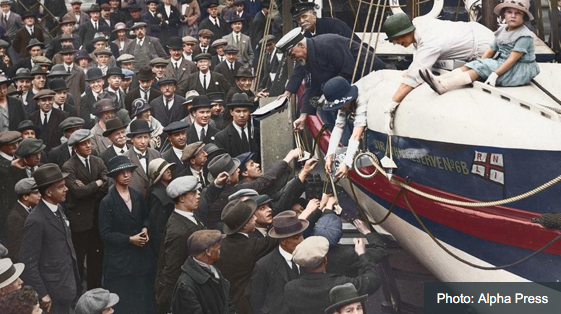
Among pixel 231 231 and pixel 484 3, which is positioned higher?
pixel 484 3

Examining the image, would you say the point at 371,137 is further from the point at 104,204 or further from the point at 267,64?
the point at 267,64

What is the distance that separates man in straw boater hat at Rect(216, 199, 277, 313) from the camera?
22.7 ft

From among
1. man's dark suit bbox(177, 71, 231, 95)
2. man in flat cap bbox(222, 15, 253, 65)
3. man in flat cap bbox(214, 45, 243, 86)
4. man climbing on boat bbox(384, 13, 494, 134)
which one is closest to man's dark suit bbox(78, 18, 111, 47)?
man in flat cap bbox(222, 15, 253, 65)

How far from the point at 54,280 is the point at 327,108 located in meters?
2.67

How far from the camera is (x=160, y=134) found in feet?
35.3

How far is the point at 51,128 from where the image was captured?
10844 millimetres

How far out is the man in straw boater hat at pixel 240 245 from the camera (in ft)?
22.7

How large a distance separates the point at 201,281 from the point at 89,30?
1088 cm

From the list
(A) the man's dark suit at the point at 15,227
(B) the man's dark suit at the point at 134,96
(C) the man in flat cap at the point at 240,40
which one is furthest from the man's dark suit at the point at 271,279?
(C) the man in flat cap at the point at 240,40

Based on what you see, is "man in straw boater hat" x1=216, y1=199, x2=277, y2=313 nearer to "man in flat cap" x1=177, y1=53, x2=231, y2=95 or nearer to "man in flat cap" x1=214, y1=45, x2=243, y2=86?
"man in flat cap" x1=177, y1=53, x2=231, y2=95

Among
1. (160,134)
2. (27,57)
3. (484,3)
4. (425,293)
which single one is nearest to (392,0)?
(484,3)

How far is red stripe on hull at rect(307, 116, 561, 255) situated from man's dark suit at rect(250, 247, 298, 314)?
146cm

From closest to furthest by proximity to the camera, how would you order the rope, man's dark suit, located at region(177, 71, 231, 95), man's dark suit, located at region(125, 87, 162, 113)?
the rope
man's dark suit, located at region(125, 87, 162, 113)
man's dark suit, located at region(177, 71, 231, 95)

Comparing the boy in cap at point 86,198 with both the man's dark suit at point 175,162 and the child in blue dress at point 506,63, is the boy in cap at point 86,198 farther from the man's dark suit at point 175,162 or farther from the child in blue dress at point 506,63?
the child in blue dress at point 506,63
